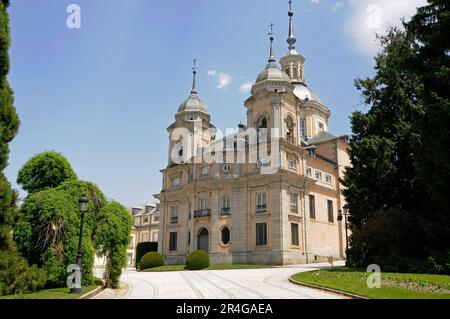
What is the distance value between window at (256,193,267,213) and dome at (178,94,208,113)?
1723 centimetres

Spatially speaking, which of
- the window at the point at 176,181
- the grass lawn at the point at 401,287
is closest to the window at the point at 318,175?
the window at the point at 176,181

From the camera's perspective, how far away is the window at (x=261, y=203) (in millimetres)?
40747

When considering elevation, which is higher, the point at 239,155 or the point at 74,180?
the point at 239,155

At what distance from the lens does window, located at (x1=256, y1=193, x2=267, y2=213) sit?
134 feet

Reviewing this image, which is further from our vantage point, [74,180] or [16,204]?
[74,180]

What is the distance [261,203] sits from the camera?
4109cm

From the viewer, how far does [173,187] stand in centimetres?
5153

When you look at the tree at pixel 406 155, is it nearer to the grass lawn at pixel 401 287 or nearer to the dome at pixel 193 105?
the grass lawn at pixel 401 287

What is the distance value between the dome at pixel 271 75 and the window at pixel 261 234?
52.8 feet

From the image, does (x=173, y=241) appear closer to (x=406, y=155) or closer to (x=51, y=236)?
(x=406, y=155)

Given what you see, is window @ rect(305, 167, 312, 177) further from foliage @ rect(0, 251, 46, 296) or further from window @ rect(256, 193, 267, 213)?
foliage @ rect(0, 251, 46, 296)

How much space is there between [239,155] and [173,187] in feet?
40.0
